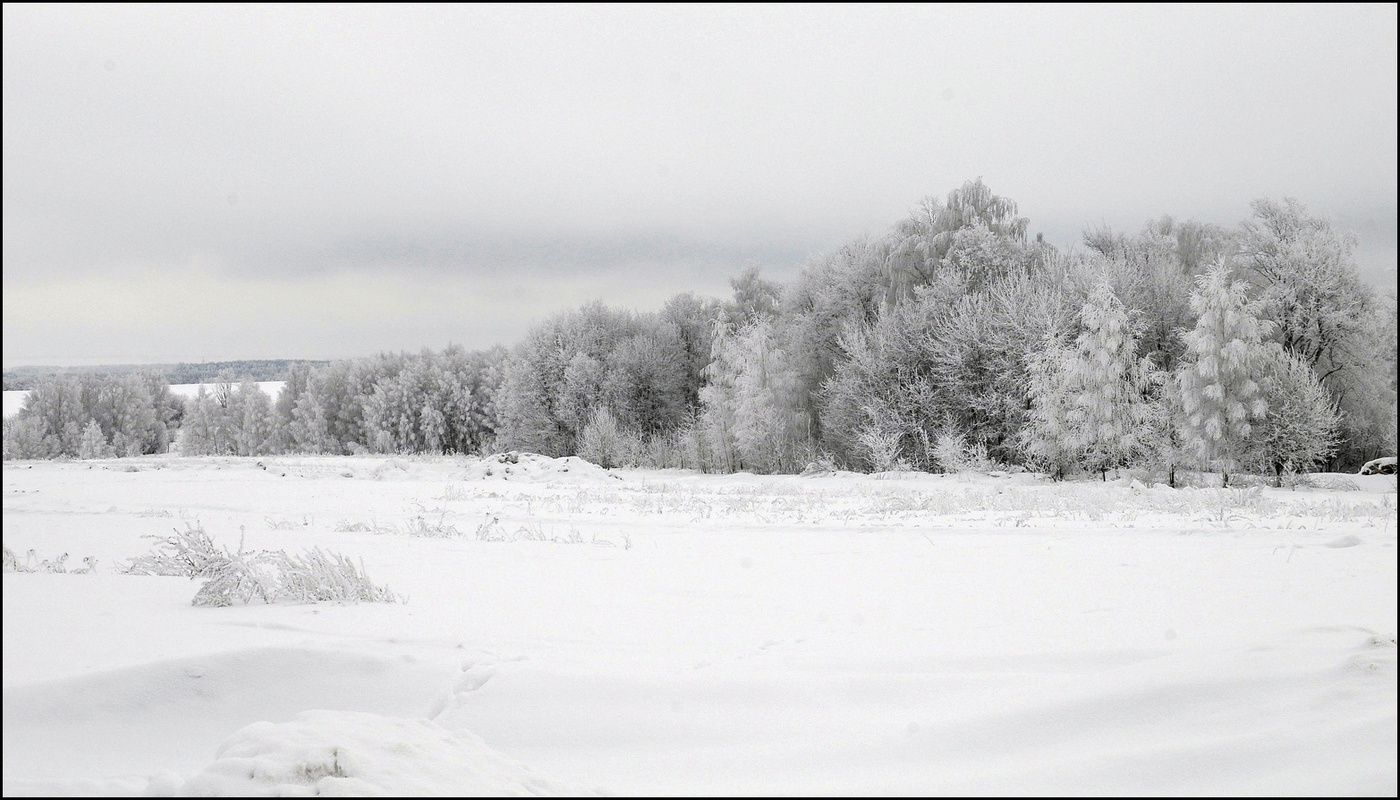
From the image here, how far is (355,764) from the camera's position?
2.82m

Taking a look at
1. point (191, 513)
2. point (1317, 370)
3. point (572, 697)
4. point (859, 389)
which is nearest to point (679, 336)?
point (859, 389)

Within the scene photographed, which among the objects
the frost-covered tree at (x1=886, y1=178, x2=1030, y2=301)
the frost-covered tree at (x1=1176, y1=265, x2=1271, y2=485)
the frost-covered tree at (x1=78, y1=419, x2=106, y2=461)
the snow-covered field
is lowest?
the snow-covered field

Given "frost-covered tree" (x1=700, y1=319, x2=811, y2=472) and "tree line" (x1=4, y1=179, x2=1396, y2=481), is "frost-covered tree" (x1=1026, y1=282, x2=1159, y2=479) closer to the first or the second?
"tree line" (x1=4, y1=179, x2=1396, y2=481)

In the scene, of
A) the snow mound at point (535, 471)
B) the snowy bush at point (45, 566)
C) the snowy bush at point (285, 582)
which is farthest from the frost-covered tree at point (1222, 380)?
the snowy bush at point (45, 566)

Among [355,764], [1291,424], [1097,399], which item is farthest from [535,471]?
[355,764]

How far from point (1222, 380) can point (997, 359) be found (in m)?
6.31

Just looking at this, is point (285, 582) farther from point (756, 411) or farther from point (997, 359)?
point (756, 411)

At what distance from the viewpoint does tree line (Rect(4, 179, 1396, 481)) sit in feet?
72.3

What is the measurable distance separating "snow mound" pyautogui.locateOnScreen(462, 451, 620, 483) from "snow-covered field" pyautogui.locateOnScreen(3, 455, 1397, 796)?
53.6 ft

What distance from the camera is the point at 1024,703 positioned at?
3443 mm

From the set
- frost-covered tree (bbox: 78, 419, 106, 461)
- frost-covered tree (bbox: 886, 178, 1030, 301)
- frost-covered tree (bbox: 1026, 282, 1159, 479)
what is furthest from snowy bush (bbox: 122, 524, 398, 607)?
frost-covered tree (bbox: 78, 419, 106, 461)

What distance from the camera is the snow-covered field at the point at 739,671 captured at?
281 cm

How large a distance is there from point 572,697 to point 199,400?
62.8 m

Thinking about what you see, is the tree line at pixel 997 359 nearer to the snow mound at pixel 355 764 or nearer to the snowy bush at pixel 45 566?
the snowy bush at pixel 45 566
